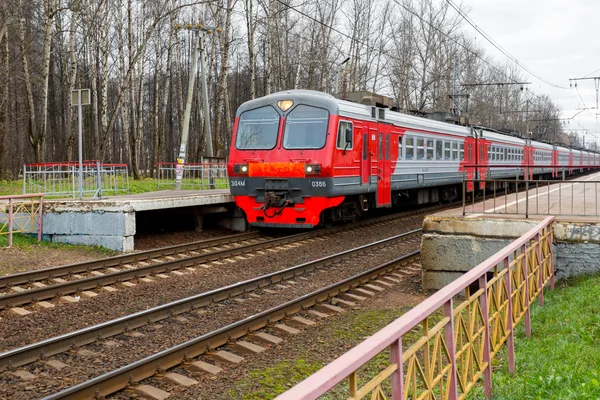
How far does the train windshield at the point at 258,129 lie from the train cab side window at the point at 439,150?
7.39 meters

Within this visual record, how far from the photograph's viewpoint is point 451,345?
3.64 m

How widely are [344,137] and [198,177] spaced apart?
9.60m

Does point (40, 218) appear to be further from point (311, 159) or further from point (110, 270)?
point (311, 159)

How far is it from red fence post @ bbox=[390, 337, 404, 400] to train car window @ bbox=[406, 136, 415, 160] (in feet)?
47.5

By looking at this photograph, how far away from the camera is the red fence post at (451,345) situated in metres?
3.59

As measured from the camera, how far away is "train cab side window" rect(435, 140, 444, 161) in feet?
63.3

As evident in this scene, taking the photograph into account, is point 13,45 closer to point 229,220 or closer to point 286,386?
point 229,220

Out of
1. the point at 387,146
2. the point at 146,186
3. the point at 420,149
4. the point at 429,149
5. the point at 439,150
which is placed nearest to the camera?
the point at 387,146

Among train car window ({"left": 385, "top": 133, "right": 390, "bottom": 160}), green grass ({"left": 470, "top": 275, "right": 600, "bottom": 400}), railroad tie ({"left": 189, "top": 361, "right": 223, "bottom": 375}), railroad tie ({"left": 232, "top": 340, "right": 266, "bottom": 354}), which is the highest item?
train car window ({"left": 385, "top": 133, "right": 390, "bottom": 160})

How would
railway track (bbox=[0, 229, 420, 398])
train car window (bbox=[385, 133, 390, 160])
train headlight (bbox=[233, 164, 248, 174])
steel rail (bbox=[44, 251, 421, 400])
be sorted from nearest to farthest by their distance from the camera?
steel rail (bbox=[44, 251, 421, 400]), railway track (bbox=[0, 229, 420, 398]), train headlight (bbox=[233, 164, 248, 174]), train car window (bbox=[385, 133, 390, 160])

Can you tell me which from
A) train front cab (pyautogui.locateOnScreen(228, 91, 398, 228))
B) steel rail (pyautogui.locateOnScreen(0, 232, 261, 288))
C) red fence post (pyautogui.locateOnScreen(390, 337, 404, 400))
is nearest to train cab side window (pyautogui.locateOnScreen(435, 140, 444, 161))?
train front cab (pyautogui.locateOnScreen(228, 91, 398, 228))

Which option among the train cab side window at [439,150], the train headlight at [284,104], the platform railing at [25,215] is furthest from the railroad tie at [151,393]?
the train cab side window at [439,150]

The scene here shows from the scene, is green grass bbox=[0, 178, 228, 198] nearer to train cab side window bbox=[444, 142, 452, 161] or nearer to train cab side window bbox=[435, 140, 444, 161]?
train cab side window bbox=[435, 140, 444, 161]

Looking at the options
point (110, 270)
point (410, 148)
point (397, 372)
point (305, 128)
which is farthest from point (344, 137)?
point (397, 372)
